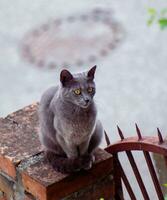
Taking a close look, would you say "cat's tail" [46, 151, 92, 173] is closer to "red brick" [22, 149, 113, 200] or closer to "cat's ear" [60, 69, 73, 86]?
"red brick" [22, 149, 113, 200]

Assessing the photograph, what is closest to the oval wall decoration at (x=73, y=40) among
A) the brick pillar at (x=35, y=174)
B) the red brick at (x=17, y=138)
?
the red brick at (x=17, y=138)

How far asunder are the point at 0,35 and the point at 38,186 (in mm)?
4025

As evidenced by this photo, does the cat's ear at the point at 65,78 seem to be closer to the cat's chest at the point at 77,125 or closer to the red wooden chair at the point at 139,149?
the cat's chest at the point at 77,125

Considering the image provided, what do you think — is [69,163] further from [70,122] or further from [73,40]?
[73,40]

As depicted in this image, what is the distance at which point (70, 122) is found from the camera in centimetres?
276

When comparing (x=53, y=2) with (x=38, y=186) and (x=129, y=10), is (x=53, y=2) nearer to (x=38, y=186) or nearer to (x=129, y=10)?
(x=129, y=10)

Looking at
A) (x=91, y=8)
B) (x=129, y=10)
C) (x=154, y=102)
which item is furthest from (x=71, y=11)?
(x=154, y=102)

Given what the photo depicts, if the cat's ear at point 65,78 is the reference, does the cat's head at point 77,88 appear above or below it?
below

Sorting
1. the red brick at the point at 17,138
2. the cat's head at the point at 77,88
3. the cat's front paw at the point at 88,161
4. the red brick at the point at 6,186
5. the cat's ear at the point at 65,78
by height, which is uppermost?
the cat's ear at the point at 65,78

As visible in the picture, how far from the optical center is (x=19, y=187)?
9.71ft

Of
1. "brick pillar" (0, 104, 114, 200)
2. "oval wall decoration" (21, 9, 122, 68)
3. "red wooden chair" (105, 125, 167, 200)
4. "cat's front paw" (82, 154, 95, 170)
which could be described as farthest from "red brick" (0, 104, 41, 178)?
"oval wall decoration" (21, 9, 122, 68)

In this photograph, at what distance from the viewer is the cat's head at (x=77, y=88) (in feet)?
8.69

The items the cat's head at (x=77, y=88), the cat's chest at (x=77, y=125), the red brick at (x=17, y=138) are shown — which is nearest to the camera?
the cat's head at (x=77, y=88)

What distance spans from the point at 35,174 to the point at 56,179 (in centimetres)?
11
